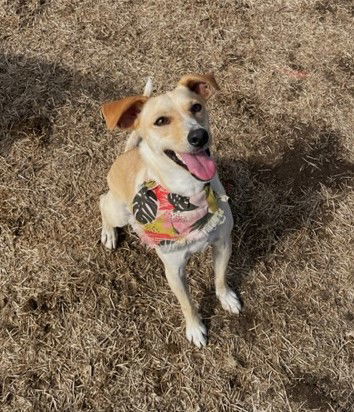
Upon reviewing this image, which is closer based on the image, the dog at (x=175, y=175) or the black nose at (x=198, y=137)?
the black nose at (x=198, y=137)

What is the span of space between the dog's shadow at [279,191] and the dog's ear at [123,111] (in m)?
1.80

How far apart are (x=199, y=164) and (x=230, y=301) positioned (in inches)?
64.8

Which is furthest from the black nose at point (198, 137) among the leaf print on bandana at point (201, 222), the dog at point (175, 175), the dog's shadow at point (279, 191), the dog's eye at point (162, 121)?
the dog's shadow at point (279, 191)

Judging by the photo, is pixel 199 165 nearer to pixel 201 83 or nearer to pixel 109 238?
pixel 201 83

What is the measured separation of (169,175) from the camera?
3.22 metres

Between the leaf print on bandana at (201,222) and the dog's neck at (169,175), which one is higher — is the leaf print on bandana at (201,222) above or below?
below

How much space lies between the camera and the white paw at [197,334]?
405 cm

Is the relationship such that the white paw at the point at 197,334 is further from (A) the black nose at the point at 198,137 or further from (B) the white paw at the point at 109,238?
(A) the black nose at the point at 198,137

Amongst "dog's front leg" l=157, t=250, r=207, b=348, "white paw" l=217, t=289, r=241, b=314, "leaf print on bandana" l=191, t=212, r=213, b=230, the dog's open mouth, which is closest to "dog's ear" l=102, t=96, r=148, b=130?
the dog's open mouth

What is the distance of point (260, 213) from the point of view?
4715 mm

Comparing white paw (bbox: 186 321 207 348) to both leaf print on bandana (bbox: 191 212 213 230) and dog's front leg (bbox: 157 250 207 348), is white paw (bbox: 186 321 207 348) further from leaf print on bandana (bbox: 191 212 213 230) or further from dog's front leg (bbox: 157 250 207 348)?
leaf print on bandana (bbox: 191 212 213 230)

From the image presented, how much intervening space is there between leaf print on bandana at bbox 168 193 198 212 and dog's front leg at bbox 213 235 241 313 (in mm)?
441

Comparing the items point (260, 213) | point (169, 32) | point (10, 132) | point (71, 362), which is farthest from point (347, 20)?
point (71, 362)

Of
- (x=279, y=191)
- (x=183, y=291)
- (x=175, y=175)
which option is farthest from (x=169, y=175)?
(x=279, y=191)
